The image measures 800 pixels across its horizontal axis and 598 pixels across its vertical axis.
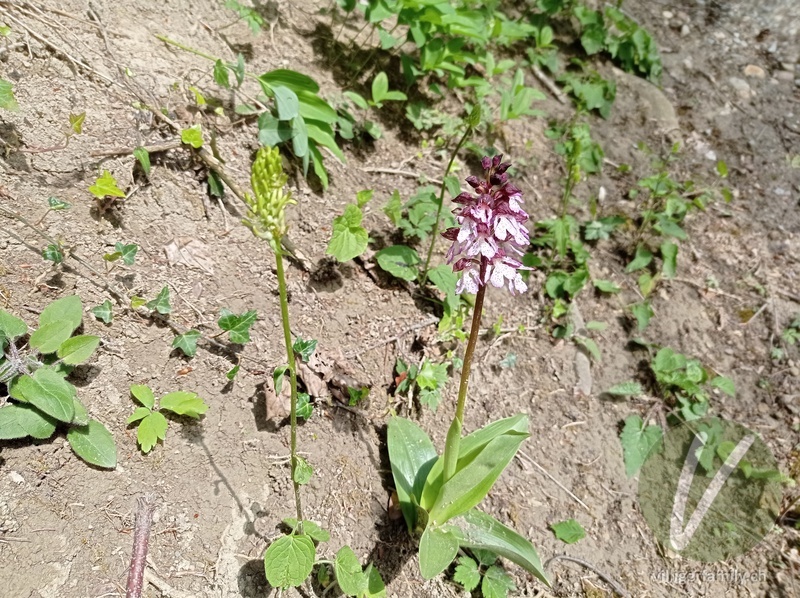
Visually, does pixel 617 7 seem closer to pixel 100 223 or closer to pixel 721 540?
pixel 721 540

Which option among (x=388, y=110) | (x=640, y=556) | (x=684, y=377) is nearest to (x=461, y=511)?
(x=640, y=556)

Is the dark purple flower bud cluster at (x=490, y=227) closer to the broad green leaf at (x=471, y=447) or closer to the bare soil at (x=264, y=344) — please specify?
the broad green leaf at (x=471, y=447)

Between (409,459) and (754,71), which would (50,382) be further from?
(754,71)

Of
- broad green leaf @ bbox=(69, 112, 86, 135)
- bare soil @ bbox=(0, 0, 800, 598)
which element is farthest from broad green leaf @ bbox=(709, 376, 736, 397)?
broad green leaf @ bbox=(69, 112, 86, 135)

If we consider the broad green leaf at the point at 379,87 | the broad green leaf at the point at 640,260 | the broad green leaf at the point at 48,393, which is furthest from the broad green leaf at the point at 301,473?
the broad green leaf at the point at 640,260

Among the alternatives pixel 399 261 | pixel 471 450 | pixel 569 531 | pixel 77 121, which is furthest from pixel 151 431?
pixel 569 531
